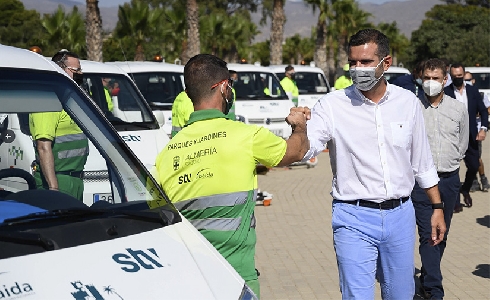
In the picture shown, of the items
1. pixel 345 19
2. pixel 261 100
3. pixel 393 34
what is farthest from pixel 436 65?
pixel 393 34

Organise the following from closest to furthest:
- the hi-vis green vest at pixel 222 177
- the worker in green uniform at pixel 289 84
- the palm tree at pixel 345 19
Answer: the hi-vis green vest at pixel 222 177 → the worker in green uniform at pixel 289 84 → the palm tree at pixel 345 19

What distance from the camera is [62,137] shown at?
4230mm

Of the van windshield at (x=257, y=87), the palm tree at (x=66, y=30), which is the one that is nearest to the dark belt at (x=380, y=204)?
the van windshield at (x=257, y=87)

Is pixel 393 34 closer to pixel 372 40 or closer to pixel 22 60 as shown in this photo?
pixel 372 40

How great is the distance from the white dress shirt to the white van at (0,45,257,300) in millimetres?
1207

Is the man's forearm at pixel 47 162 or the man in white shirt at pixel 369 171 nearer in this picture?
the man's forearm at pixel 47 162

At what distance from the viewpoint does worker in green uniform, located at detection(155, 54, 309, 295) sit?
3871 millimetres

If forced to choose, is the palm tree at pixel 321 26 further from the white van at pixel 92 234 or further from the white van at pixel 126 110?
the white van at pixel 92 234

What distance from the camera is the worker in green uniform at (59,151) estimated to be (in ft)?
13.4

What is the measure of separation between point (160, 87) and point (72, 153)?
399 inches

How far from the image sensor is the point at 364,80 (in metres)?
4.74

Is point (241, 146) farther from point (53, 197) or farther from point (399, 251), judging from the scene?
point (399, 251)

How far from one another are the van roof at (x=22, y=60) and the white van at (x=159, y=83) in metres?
9.94

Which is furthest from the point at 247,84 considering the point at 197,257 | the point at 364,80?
the point at 197,257
